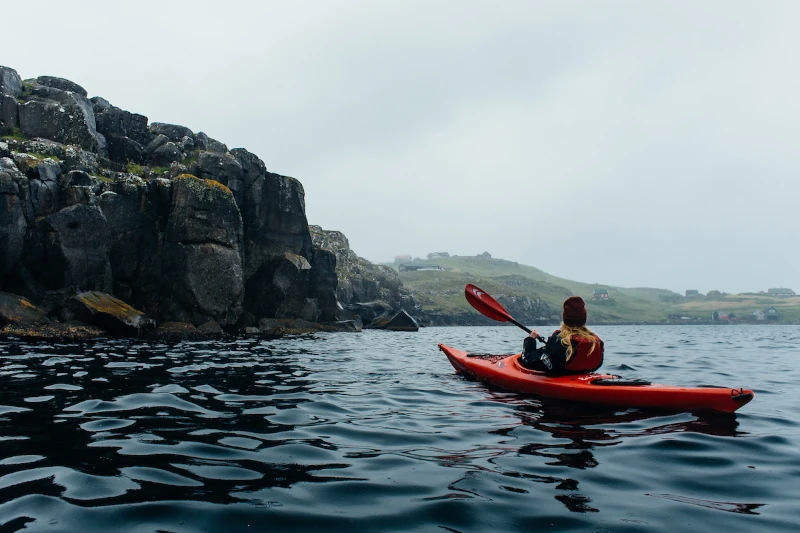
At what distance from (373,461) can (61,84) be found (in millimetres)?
37726

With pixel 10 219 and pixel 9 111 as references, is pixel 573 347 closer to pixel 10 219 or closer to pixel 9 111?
pixel 10 219

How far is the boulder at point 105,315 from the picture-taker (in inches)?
806

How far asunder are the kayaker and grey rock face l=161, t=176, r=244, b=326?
23.0 meters

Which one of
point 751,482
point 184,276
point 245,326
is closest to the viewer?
point 751,482

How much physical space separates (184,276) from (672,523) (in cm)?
2700

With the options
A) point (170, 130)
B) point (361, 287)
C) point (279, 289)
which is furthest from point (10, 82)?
point (361, 287)

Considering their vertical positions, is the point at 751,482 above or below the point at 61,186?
below

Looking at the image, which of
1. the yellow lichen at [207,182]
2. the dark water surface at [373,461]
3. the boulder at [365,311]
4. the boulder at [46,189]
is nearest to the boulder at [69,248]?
the boulder at [46,189]

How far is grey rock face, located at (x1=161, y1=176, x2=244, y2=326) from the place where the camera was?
26.3 m

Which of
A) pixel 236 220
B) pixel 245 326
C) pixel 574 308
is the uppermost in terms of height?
pixel 236 220

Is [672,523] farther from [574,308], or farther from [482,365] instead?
[482,365]

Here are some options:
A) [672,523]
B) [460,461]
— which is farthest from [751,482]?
[460,461]

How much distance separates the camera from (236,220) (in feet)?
96.1

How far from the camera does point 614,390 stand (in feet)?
22.9
